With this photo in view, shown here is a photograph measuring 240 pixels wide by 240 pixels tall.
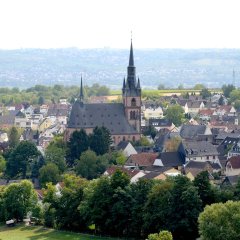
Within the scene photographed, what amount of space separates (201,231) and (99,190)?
14.0m

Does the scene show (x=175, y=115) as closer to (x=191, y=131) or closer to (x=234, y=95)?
(x=191, y=131)

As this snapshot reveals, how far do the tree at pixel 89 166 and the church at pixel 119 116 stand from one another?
20767mm

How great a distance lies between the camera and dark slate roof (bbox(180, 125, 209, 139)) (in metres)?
117

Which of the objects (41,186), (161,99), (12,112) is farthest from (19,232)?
(161,99)

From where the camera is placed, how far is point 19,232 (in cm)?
7000

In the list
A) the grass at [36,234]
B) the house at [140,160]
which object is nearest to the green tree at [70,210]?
the grass at [36,234]

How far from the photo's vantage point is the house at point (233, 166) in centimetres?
8506

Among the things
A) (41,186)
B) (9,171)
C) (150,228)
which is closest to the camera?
(150,228)

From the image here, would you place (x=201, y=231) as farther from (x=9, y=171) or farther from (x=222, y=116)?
(x=222, y=116)

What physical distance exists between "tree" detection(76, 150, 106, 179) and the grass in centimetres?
1746

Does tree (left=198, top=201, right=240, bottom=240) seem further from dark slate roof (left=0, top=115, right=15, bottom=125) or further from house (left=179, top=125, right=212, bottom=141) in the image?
dark slate roof (left=0, top=115, right=15, bottom=125)

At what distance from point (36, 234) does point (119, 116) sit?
4630cm

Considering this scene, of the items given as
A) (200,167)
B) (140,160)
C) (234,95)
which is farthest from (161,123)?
(200,167)

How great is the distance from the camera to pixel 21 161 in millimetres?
94688
